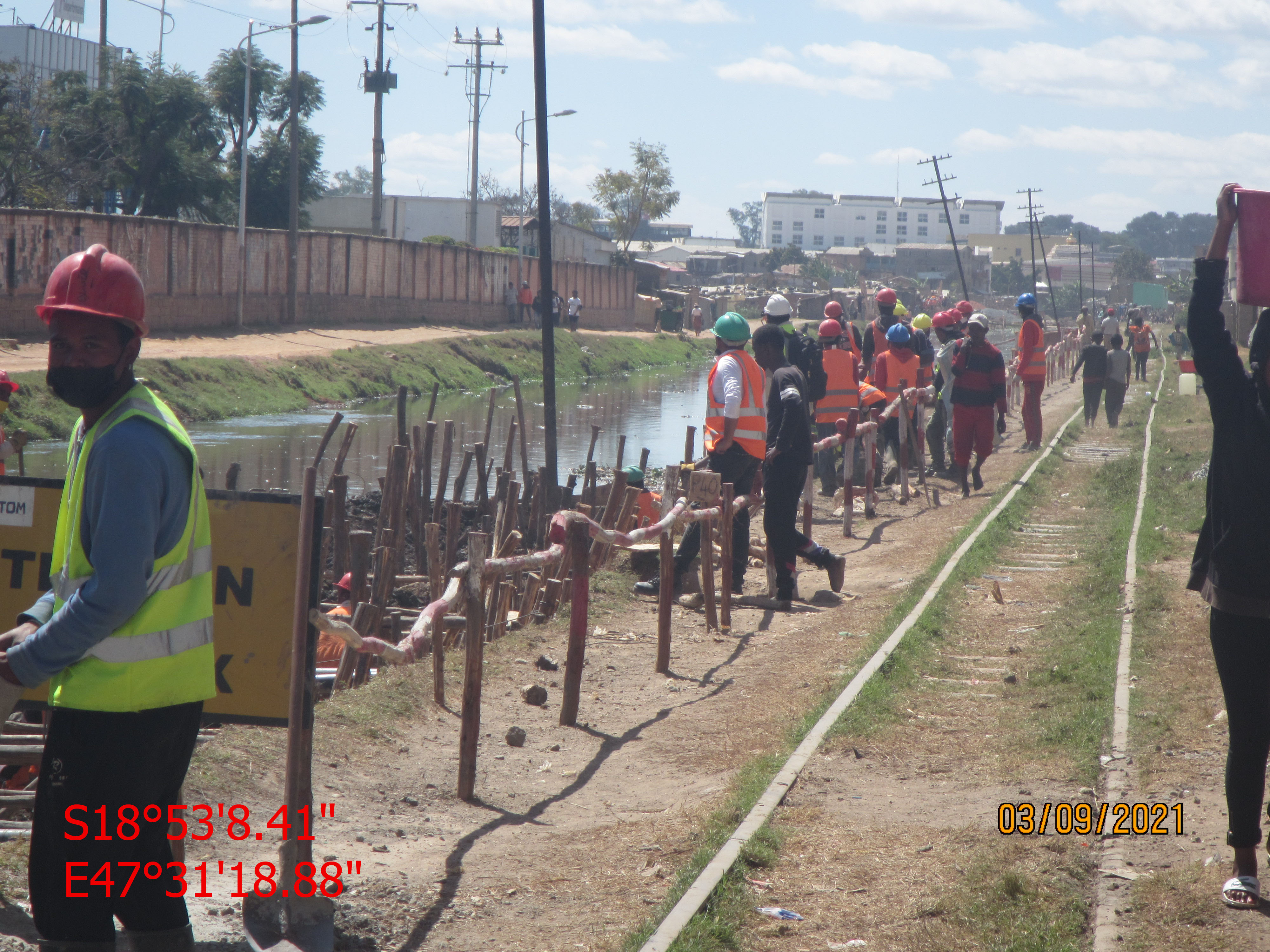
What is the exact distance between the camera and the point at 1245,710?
412 centimetres

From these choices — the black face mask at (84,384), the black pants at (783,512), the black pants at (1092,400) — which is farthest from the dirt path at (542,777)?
the black pants at (1092,400)

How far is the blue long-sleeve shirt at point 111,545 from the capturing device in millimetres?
2910

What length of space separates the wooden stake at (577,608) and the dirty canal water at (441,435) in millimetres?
9592

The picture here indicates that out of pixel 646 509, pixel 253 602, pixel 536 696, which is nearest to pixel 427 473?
pixel 646 509

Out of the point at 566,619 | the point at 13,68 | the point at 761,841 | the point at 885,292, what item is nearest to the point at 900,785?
the point at 761,841

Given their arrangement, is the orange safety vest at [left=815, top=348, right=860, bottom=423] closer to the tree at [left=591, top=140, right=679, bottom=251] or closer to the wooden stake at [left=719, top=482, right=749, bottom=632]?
the wooden stake at [left=719, top=482, right=749, bottom=632]

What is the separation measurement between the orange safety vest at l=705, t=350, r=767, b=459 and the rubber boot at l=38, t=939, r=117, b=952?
21.0 ft

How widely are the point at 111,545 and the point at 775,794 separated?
3247 mm

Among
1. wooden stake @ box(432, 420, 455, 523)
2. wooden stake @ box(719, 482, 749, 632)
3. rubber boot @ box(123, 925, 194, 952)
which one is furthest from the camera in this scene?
wooden stake @ box(432, 420, 455, 523)

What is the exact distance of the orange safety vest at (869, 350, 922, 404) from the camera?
52.0 feet

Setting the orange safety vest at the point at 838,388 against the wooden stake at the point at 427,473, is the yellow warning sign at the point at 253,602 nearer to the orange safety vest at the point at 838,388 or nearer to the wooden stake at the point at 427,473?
the wooden stake at the point at 427,473

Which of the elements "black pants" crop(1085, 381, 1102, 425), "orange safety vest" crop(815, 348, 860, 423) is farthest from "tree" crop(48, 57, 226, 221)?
"orange safety vest" crop(815, 348, 860, 423)

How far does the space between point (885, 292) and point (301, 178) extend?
121 feet

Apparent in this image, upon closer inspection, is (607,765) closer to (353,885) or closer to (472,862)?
(472,862)
